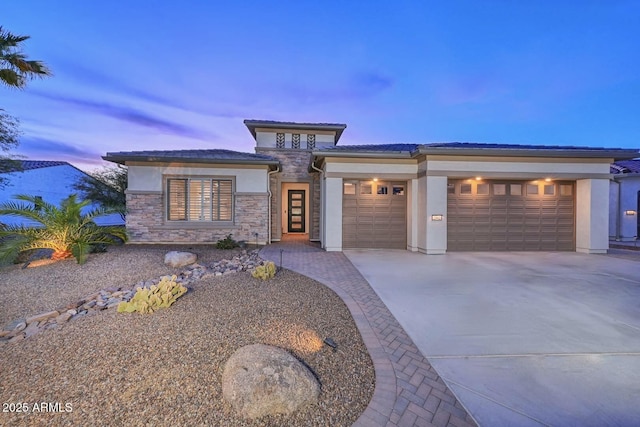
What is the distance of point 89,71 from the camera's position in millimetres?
11539

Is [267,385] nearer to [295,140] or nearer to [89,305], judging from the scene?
[89,305]

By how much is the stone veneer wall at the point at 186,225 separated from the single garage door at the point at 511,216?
714cm

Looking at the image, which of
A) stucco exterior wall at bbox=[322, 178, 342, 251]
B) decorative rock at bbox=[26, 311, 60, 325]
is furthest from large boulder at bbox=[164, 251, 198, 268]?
stucco exterior wall at bbox=[322, 178, 342, 251]

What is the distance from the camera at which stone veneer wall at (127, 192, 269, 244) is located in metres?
9.70

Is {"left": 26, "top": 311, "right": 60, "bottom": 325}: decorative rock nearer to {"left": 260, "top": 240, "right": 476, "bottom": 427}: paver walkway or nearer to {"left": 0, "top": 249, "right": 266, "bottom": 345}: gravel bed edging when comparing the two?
{"left": 0, "top": 249, "right": 266, "bottom": 345}: gravel bed edging

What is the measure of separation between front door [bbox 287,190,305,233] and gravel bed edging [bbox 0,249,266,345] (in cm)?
792

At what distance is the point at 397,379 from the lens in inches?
92.5

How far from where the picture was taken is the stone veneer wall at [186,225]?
9.70m

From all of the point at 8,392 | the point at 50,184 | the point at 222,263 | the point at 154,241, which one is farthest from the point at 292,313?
the point at 50,184

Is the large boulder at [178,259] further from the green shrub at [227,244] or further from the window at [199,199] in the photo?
the window at [199,199]

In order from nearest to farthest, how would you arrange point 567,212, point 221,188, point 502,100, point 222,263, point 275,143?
1. point 222,263
2. point 567,212
3. point 221,188
4. point 275,143
5. point 502,100

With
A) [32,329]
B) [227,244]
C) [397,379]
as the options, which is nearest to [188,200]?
[227,244]

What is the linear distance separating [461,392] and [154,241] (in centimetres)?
1066

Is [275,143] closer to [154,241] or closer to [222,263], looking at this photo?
[154,241]
